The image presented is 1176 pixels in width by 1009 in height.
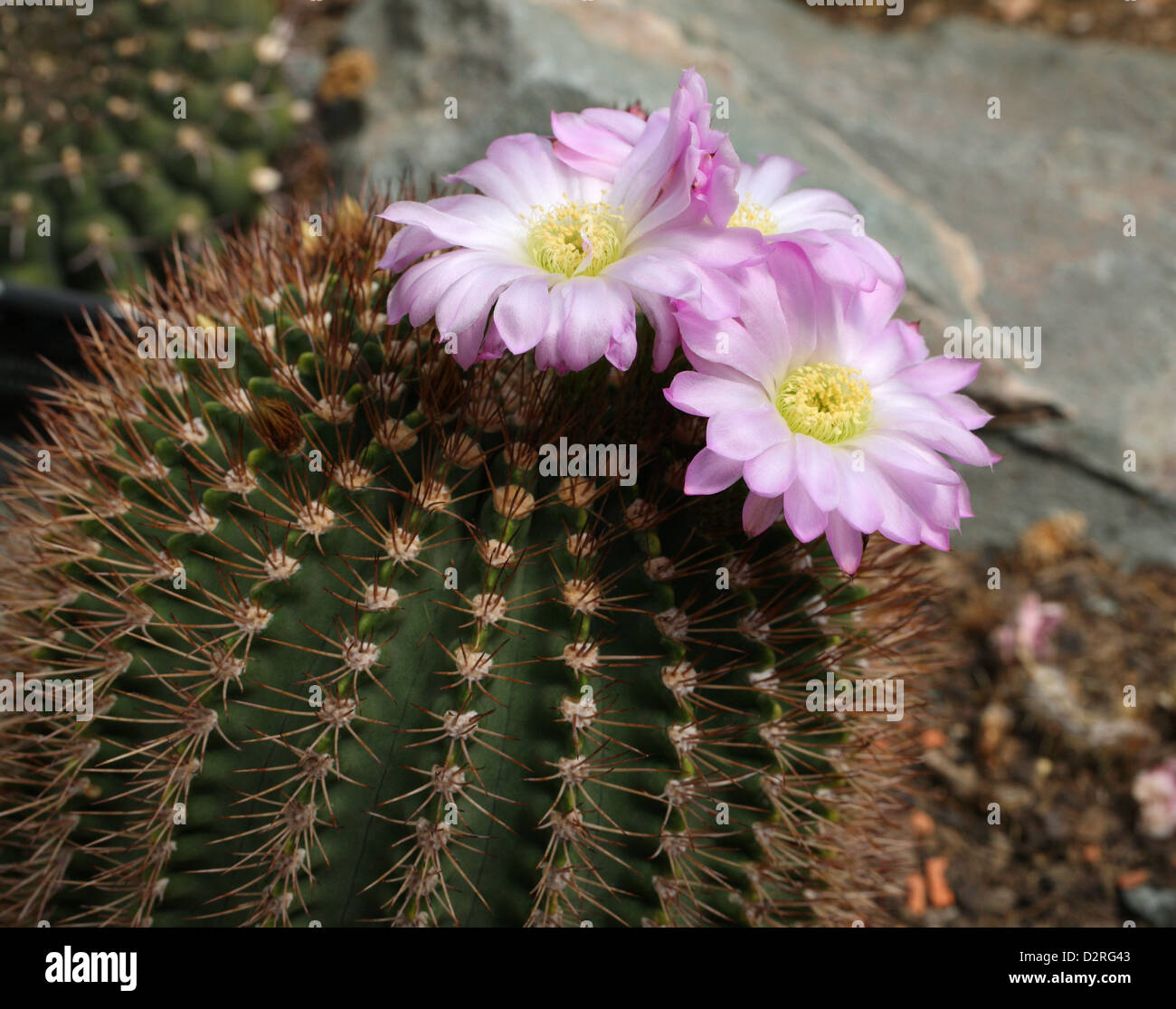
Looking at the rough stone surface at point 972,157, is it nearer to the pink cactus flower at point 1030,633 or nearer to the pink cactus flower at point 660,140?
the pink cactus flower at point 1030,633

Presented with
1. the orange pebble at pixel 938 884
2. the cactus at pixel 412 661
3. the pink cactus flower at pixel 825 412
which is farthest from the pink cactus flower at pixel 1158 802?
the pink cactus flower at pixel 825 412

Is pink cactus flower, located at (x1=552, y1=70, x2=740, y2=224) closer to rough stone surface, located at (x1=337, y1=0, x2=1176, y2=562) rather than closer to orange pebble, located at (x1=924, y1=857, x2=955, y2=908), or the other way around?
rough stone surface, located at (x1=337, y1=0, x2=1176, y2=562)

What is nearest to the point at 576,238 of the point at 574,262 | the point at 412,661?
the point at 574,262

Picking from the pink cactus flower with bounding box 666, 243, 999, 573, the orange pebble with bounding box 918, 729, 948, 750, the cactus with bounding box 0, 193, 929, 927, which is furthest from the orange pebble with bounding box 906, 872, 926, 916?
the pink cactus flower with bounding box 666, 243, 999, 573
